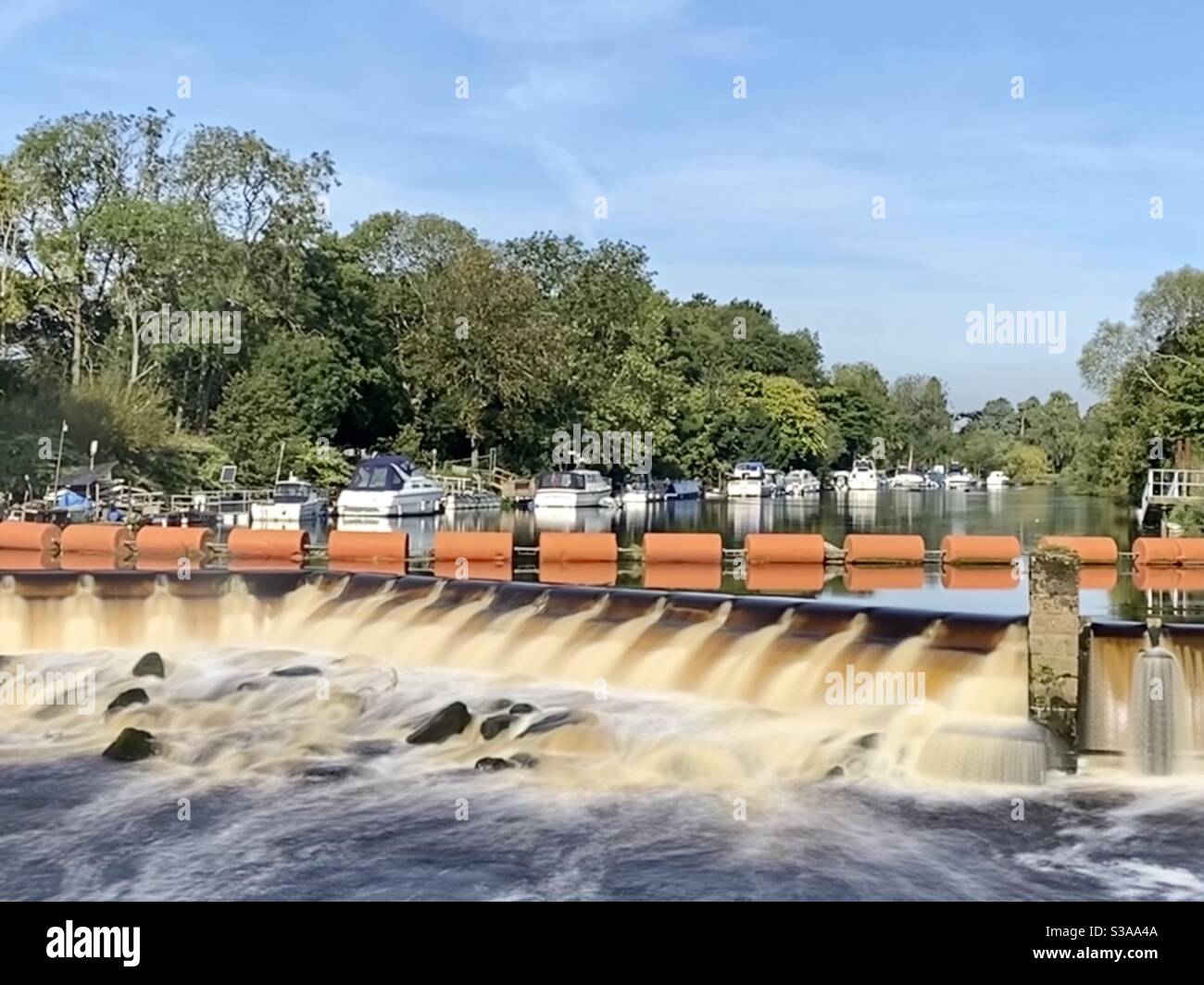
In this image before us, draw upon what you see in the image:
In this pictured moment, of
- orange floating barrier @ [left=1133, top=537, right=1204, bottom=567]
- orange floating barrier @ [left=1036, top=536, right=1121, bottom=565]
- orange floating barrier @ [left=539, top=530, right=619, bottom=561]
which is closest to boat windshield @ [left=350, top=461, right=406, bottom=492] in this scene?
orange floating barrier @ [left=539, top=530, right=619, bottom=561]

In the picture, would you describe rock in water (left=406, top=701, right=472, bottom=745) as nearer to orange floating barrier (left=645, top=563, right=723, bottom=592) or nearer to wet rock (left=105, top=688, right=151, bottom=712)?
wet rock (left=105, top=688, right=151, bottom=712)

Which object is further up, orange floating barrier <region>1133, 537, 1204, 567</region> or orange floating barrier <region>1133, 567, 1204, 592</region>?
orange floating barrier <region>1133, 537, 1204, 567</region>

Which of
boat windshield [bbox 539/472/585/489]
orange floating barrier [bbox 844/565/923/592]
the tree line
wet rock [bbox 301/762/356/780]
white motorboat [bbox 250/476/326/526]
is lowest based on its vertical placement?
wet rock [bbox 301/762/356/780]

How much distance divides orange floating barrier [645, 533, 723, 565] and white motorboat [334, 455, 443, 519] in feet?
81.7

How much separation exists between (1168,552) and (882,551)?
5.68 m

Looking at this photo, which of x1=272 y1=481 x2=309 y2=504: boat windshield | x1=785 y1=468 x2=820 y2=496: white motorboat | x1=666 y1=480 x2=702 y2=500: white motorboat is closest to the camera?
x1=272 y1=481 x2=309 y2=504: boat windshield

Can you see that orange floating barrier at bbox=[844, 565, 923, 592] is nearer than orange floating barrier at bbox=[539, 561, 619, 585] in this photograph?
Yes

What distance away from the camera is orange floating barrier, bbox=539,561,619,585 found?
2366cm

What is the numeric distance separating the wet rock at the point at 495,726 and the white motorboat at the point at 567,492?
138 ft
